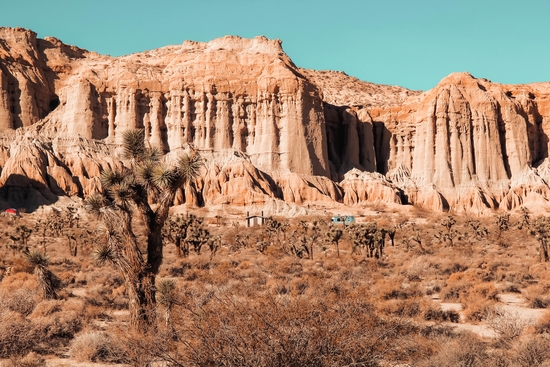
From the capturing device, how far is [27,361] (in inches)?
487

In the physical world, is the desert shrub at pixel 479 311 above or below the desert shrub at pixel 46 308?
below

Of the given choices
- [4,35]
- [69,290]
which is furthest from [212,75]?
[69,290]

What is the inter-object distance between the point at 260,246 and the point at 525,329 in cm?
2791

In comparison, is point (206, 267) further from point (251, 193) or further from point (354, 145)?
point (354, 145)

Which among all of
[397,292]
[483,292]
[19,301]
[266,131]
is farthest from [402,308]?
[266,131]

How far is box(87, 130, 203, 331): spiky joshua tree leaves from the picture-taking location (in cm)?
1482

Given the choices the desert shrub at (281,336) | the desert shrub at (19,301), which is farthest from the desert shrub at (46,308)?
the desert shrub at (281,336)

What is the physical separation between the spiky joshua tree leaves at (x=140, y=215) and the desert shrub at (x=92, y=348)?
934 mm

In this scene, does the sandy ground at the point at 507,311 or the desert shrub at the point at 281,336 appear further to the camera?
the sandy ground at the point at 507,311

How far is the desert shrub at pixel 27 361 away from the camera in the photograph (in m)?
11.8

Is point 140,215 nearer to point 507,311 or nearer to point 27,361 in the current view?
point 27,361

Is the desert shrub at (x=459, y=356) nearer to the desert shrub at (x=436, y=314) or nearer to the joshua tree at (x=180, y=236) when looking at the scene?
the desert shrub at (x=436, y=314)

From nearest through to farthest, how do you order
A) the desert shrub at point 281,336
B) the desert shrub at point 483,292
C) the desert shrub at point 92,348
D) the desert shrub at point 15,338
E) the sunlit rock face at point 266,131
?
the desert shrub at point 281,336 → the desert shrub at point 15,338 → the desert shrub at point 92,348 → the desert shrub at point 483,292 → the sunlit rock face at point 266,131

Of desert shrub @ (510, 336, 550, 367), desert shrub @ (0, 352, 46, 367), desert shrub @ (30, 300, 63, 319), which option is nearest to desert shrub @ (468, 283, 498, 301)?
desert shrub @ (510, 336, 550, 367)
